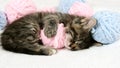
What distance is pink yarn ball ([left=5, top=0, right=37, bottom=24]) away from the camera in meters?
1.54

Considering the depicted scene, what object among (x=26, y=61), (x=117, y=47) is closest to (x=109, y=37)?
(x=117, y=47)

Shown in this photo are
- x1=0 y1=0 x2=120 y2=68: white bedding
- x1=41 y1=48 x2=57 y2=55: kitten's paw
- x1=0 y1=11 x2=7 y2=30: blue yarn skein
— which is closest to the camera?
x1=0 y1=0 x2=120 y2=68: white bedding

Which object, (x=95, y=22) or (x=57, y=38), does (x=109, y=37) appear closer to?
(x=95, y=22)

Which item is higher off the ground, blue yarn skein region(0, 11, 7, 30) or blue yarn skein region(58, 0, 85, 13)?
blue yarn skein region(58, 0, 85, 13)

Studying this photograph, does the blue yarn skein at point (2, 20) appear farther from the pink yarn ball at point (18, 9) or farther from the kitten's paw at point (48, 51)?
the kitten's paw at point (48, 51)

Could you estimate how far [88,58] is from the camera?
4.05 ft

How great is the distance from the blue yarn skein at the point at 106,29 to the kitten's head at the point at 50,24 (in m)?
0.20

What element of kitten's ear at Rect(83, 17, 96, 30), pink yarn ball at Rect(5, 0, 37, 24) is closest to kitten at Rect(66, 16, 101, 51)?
kitten's ear at Rect(83, 17, 96, 30)

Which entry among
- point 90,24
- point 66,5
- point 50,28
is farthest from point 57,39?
point 66,5

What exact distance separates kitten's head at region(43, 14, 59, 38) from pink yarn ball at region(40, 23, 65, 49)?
0.02 meters

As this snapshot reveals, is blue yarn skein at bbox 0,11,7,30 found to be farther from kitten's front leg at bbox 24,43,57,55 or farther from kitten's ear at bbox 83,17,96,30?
kitten's ear at bbox 83,17,96,30

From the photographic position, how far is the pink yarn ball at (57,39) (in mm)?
1384

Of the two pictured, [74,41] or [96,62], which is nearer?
[96,62]

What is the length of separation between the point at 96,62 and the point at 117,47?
0.70 ft
